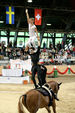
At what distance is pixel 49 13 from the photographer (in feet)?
69.6

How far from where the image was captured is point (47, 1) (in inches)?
784

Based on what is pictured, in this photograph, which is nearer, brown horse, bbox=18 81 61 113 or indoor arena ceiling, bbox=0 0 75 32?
brown horse, bbox=18 81 61 113

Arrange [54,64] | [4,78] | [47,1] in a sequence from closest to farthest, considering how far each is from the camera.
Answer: [4,78], [54,64], [47,1]

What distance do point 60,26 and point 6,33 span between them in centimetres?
676

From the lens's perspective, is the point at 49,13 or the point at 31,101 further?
the point at 49,13

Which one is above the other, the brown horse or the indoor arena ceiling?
the indoor arena ceiling

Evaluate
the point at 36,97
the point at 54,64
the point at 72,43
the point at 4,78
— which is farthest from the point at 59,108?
the point at 72,43

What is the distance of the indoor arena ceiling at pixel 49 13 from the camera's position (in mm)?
18672

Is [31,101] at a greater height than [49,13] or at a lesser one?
lesser

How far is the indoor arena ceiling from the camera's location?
18.7m

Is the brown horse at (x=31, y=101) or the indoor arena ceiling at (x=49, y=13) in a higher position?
the indoor arena ceiling at (x=49, y=13)

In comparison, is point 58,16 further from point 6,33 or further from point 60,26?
point 6,33

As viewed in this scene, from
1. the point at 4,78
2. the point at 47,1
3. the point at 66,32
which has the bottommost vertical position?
the point at 4,78

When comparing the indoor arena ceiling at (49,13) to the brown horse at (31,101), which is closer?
the brown horse at (31,101)
